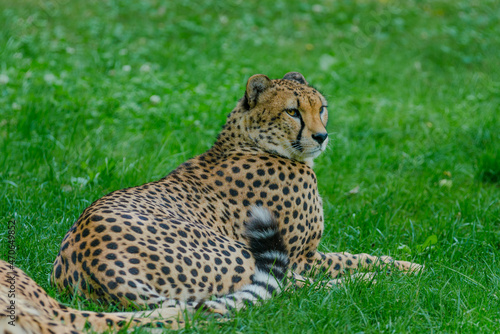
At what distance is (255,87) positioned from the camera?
388 centimetres

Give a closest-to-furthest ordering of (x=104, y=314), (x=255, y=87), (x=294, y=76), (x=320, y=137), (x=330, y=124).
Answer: (x=104, y=314) → (x=320, y=137) → (x=255, y=87) → (x=294, y=76) → (x=330, y=124)

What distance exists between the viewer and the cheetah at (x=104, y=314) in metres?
2.25

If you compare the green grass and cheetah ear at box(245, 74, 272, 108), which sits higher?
cheetah ear at box(245, 74, 272, 108)

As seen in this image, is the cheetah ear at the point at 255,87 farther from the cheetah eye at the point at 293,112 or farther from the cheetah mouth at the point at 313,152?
the cheetah mouth at the point at 313,152

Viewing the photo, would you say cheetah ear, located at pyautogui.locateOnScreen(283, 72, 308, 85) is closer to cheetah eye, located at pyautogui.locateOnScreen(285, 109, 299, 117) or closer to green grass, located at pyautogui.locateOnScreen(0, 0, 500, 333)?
cheetah eye, located at pyautogui.locateOnScreen(285, 109, 299, 117)

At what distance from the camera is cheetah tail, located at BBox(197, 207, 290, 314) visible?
120 inches

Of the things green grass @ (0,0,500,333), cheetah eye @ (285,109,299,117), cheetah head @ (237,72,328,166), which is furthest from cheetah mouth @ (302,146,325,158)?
green grass @ (0,0,500,333)

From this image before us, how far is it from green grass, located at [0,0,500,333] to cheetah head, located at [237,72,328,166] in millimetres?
794

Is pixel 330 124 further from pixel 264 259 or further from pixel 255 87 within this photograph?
pixel 264 259

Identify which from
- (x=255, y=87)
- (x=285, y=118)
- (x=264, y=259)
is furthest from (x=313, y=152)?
(x=264, y=259)

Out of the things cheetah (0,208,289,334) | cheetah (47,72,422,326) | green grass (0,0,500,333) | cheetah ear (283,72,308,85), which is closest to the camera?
cheetah (0,208,289,334)

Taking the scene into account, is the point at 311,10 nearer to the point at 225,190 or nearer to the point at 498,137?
the point at 498,137

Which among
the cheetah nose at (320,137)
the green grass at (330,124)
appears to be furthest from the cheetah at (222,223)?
the green grass at (330,124)

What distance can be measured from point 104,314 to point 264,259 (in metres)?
0.94
